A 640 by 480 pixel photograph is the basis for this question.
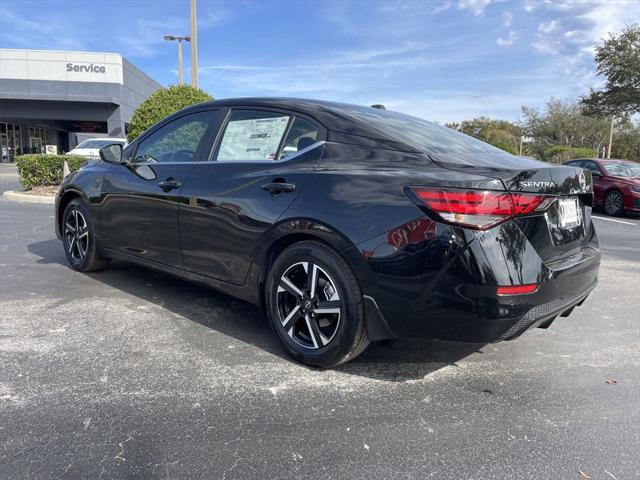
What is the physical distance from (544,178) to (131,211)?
3188mm

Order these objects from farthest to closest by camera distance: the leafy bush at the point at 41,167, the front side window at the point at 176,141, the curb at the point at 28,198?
the leafy bush at the point at 41,167, the curb at the point at 28,198, the front side window at the point at 176,141

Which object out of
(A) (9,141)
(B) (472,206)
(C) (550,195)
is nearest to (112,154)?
(B) (472,206)

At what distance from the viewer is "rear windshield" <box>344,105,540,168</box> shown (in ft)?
9.84

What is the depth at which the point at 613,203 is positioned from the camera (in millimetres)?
12547

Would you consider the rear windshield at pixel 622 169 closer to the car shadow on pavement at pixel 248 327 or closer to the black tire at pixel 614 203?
the black tire at pixel 614 203

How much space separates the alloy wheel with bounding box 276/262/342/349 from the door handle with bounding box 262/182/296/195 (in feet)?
1.52

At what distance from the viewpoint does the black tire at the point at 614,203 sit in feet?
40.4

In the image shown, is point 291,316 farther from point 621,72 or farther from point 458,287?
point 621,72

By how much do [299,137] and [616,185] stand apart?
11680 mm

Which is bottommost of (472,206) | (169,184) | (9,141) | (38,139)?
(472,206)

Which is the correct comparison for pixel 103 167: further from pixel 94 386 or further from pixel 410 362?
pixel 410 362

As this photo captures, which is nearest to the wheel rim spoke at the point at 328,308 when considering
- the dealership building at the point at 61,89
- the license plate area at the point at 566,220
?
the license plate area at the point at 566,220

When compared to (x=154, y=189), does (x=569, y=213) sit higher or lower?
lower

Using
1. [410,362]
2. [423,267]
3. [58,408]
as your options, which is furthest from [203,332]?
[423,267]
